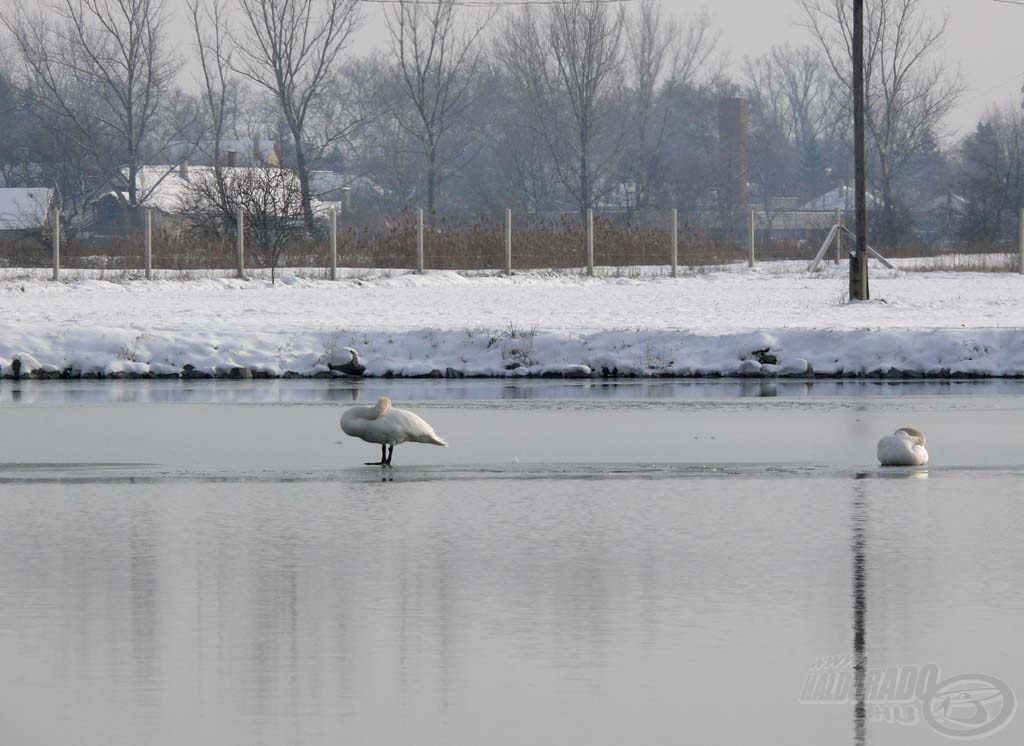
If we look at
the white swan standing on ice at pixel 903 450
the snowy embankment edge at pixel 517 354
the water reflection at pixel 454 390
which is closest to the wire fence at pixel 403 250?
the snowy embankment edge at pixel 517 354

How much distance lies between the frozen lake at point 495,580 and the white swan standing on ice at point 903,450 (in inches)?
6.0

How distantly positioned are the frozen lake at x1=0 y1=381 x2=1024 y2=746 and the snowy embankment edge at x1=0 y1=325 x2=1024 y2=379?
19.5ft

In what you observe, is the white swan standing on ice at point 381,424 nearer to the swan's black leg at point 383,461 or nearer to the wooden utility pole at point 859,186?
the swan's black leg at point 383,461

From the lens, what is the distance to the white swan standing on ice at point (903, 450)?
12195mm

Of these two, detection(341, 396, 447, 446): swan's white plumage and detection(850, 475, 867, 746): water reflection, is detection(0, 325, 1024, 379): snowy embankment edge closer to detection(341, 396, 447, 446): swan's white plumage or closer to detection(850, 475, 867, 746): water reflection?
detection(341, 396, 447, 446): swan's white plumage

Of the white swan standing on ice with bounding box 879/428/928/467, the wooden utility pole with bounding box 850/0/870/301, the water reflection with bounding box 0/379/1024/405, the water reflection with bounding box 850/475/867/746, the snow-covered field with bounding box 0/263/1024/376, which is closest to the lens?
the water reflection with bounding box 850/475/867/746

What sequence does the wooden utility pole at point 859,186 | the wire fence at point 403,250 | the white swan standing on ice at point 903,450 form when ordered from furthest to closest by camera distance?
1. the wire fence at point 403,250
2. the wooden utility pole at point 859,186
3. the white swan standing on ice at point 903,450

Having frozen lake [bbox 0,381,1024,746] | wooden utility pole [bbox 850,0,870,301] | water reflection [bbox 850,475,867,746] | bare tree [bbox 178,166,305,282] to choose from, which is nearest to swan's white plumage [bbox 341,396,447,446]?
frozen lake [bbox 0,381,1024,746]

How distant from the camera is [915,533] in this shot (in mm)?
9477

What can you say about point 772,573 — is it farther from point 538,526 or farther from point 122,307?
point 122,307

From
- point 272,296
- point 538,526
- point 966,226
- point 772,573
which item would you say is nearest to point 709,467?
point 538,526

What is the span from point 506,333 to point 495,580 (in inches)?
559

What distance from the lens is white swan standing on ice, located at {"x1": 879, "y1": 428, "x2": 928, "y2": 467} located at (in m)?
12.2

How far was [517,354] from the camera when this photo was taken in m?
21.8
